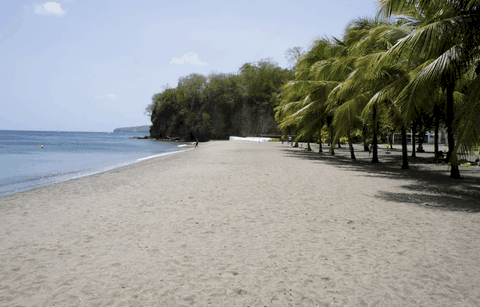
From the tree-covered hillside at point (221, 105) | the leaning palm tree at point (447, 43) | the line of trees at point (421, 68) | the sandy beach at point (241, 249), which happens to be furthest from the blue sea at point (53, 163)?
the tree-covered hillside at point (221, 105)

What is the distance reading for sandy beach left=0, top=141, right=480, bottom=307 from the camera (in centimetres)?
309

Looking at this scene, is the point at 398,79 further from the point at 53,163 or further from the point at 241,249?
the point at 53,163

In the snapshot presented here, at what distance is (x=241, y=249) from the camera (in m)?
4.30

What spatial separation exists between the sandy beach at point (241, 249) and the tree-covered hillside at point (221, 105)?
62.6m

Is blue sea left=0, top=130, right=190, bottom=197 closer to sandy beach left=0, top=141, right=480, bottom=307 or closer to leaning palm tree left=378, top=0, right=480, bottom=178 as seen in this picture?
sandy beach left=0, top=141, right=480, bottom=307

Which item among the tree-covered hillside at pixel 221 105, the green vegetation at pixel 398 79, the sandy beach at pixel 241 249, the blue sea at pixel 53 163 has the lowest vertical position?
the sandy beach at pixel 241 249

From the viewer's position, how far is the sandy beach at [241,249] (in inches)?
122

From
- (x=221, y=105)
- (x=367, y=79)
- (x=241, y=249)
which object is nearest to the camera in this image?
(x=241, y=249)

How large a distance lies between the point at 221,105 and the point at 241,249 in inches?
3158

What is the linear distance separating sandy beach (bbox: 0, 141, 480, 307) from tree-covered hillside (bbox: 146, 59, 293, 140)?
62.6 meters

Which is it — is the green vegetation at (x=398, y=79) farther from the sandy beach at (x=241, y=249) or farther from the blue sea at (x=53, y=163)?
the blue sea at (x=53, y=163)

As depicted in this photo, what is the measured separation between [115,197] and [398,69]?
37.0ft

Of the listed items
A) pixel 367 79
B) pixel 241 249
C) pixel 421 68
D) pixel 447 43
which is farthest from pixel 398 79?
pixel 241 249

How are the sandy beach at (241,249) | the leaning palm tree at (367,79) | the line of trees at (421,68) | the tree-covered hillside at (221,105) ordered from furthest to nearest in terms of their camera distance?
the tree-covered hillside at (221,105) → the leaning palm tree at (367,79) → the line of trees at (421,68) → the sandy beach at (241,249)
